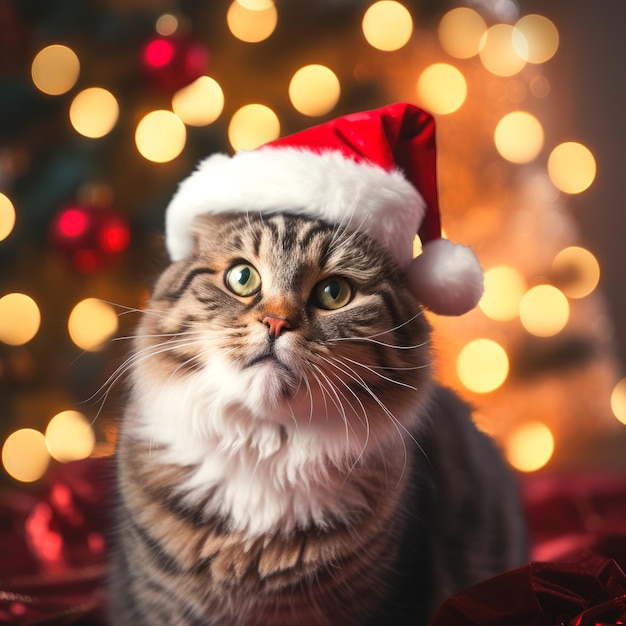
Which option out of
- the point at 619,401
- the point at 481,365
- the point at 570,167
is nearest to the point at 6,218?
the point at 481,365

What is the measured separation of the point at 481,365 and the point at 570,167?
659 millimetres

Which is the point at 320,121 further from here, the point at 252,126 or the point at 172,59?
the point at 172,59

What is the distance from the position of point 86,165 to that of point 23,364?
20.9 inches

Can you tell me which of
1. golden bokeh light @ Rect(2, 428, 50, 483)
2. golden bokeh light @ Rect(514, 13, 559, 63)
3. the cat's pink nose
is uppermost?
golden bokeh light @ Rect(514, 13, 559, 63)

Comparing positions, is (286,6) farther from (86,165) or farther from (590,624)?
(590,624)

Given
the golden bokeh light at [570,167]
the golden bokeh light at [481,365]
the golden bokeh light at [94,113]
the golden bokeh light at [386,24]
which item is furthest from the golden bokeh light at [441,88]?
the golden bokeh light at [94,113]

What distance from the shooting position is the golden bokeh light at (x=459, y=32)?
1852 mm

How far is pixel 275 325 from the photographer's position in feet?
2.22

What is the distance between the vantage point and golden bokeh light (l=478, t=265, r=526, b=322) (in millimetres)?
1938

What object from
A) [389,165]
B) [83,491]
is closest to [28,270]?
[83,491]

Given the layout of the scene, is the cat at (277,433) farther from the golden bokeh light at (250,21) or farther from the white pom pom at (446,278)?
the golden bokeh light at (250,21)

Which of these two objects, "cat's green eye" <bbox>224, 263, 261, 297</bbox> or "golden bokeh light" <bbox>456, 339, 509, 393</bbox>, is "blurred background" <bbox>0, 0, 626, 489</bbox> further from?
"cat's green eye" <bbox>224, 263, 261, 297</bbox>

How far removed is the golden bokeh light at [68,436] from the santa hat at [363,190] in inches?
39.0

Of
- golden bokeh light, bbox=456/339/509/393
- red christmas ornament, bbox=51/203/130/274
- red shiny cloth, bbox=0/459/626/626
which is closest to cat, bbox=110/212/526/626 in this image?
red shiny cloth, bbox=0/459/626/626
